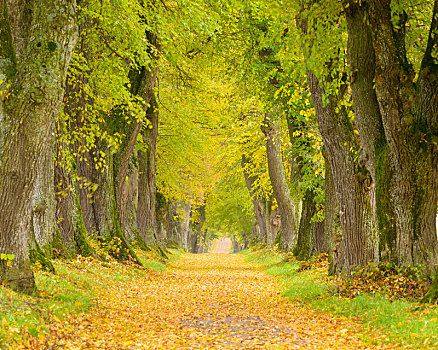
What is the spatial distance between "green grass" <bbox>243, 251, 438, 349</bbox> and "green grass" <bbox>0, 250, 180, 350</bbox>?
14.2ft

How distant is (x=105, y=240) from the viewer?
14.8 m

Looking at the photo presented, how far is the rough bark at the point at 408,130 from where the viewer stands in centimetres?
784

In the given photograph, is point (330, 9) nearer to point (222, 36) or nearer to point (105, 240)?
point (222, 36)

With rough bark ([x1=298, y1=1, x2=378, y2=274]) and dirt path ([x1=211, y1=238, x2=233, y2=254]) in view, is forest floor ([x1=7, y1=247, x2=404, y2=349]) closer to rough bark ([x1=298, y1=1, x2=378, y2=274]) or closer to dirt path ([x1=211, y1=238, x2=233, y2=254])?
rough bark ([x1=298, y1=1, x2=378, y2=274])

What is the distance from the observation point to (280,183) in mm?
21594

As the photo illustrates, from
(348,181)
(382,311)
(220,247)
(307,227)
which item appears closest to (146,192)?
(307,227)

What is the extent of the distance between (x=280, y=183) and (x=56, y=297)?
14.9 m

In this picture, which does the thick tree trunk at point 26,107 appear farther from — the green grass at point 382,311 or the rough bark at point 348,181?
the rough bark at point 348,181

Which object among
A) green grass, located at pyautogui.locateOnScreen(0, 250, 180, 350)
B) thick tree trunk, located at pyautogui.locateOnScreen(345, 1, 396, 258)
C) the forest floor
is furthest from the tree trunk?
thick tree trunk, located at pyautogui.locateOnScreen(345, 1, 396, 258)

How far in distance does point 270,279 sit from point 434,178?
833cm

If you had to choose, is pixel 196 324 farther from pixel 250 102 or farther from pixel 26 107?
pixel 250 102

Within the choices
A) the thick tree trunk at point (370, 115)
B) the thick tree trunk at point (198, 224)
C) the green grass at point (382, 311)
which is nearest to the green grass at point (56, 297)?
the green grass at point (382, 311)

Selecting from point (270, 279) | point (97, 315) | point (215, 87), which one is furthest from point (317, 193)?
point (97, 315)

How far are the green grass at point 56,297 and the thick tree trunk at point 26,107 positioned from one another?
59 cm
